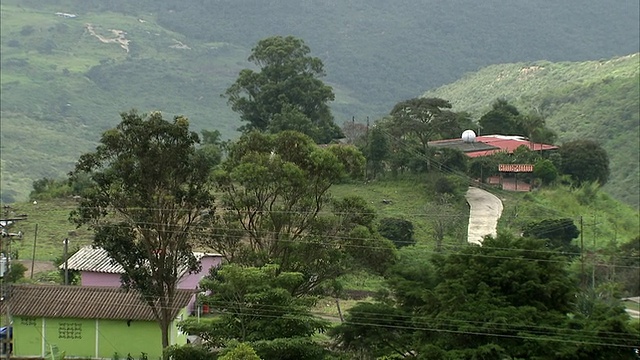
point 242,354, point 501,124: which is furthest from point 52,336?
point 501,124

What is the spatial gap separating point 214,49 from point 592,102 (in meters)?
88.2

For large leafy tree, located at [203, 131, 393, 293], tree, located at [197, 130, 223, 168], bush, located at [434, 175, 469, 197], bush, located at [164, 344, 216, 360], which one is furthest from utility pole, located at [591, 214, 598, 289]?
tree, located at [197, 130, 223, 168]

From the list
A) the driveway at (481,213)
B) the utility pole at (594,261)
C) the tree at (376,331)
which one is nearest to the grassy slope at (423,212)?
the utility pole at (594,261)

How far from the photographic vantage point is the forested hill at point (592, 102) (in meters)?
70.2

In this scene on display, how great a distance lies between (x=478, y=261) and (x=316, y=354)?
4.34 meters

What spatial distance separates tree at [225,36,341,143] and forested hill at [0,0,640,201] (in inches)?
1277

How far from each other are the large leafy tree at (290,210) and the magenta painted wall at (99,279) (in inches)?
238

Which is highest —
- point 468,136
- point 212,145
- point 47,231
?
point 468,136

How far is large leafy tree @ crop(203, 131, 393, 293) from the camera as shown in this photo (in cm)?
3100

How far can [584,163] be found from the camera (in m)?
53.8

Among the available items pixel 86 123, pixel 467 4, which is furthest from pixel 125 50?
pixel 467 4

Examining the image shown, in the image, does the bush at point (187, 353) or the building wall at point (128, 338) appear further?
the building wall at point (128, 338)

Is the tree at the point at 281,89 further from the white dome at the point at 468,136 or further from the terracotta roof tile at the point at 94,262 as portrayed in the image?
the terracotta roof tile at the point at 94,262

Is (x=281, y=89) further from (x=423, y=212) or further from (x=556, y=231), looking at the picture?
(x=556, y=231)
